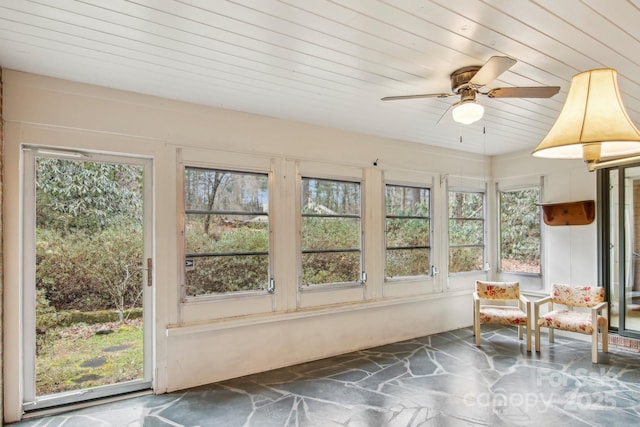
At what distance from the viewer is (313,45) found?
233cm

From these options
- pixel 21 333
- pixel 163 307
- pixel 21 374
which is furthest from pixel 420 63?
pixel 21 374

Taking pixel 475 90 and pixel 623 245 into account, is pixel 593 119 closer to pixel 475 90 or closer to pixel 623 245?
pixel 475 90

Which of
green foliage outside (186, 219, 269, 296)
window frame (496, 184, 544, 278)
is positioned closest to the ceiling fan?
green foliage outside (186, 219, 269, 296)

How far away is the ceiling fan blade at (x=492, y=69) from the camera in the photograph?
202 cm

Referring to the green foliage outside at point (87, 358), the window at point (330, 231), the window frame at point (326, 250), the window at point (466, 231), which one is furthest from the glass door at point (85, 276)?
the window at point (466, 231)

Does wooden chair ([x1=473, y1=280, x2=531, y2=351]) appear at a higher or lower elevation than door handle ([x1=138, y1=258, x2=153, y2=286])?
lower

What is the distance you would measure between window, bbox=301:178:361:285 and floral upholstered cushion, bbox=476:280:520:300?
5.85ft

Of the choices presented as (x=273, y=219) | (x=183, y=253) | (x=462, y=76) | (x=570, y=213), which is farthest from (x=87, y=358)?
(x=570, y=213)

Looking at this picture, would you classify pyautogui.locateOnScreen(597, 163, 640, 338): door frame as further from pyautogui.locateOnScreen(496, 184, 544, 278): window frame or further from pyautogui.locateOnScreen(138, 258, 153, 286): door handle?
pyautogui.locateOnScreen(138, 258, 153, 286): door handle

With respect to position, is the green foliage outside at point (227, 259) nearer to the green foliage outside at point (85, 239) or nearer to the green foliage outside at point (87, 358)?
the green foliage outside at point (85, 239)

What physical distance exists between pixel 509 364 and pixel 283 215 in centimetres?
284

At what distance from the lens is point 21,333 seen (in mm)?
2770

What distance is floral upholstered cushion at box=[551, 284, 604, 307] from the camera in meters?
4.31

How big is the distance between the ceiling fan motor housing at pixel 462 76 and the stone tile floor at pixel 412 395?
243 cm
